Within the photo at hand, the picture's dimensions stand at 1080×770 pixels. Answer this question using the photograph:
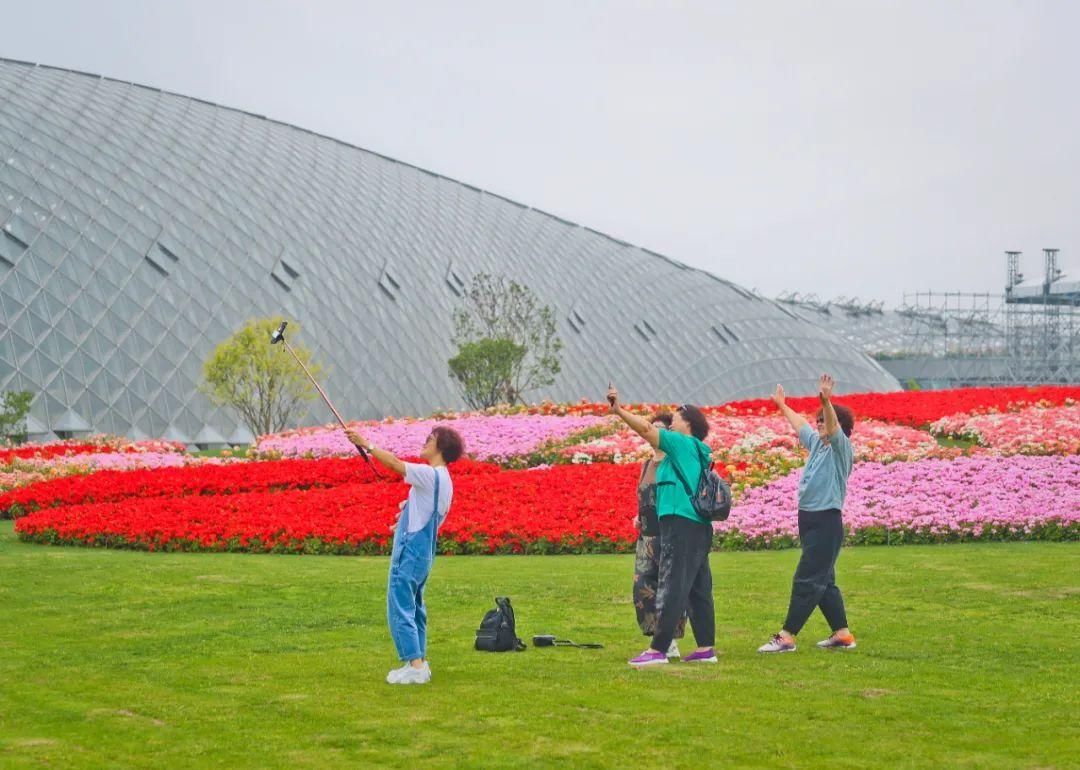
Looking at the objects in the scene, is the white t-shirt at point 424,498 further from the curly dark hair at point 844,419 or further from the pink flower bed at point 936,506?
the pink flower bed at point 936,506

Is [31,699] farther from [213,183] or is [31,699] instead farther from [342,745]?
[213,183]

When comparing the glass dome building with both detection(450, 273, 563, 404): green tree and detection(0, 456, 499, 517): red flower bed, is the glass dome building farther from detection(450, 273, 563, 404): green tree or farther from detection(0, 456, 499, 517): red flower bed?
detection(0, 456, 499, 517): red flower bed

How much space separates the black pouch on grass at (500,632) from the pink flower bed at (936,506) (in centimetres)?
807

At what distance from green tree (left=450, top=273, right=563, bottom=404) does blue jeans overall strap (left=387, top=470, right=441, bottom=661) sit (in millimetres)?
31304

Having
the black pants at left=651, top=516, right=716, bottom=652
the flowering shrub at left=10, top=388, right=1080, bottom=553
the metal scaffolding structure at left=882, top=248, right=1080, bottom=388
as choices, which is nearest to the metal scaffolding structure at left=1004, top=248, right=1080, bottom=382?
the metal scaffolding structure at left=882, top=248, right=1080, bottom=388

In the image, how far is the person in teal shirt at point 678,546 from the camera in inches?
383

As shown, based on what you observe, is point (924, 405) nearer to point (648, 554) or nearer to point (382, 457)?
point (648, 554)

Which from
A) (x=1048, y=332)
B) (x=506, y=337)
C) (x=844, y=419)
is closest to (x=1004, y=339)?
(x=1048, y=332)

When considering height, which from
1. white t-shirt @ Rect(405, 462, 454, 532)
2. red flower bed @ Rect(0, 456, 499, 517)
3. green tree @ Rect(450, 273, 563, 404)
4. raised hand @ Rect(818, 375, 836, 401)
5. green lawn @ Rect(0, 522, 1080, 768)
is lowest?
green lawn @ Rect(0, 522, 1080, 768)

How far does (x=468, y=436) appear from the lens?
29391 millimetres

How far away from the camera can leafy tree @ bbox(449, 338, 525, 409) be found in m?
40.8

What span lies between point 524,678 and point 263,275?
33.3m

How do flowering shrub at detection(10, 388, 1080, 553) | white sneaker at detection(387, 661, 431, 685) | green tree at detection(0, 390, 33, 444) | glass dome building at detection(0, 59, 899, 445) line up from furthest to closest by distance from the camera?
glass dome building at detection(0, 59, 899, 445) < green tree at detection(0, 390, 33, 444) < flowering shrub at detection(10, 388, 1080, 553) < white sneaker at detection(387, 661, 431, 685)

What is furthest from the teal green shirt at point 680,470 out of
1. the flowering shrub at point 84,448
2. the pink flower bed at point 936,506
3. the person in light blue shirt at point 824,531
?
the flowering shrub at point 84,448
